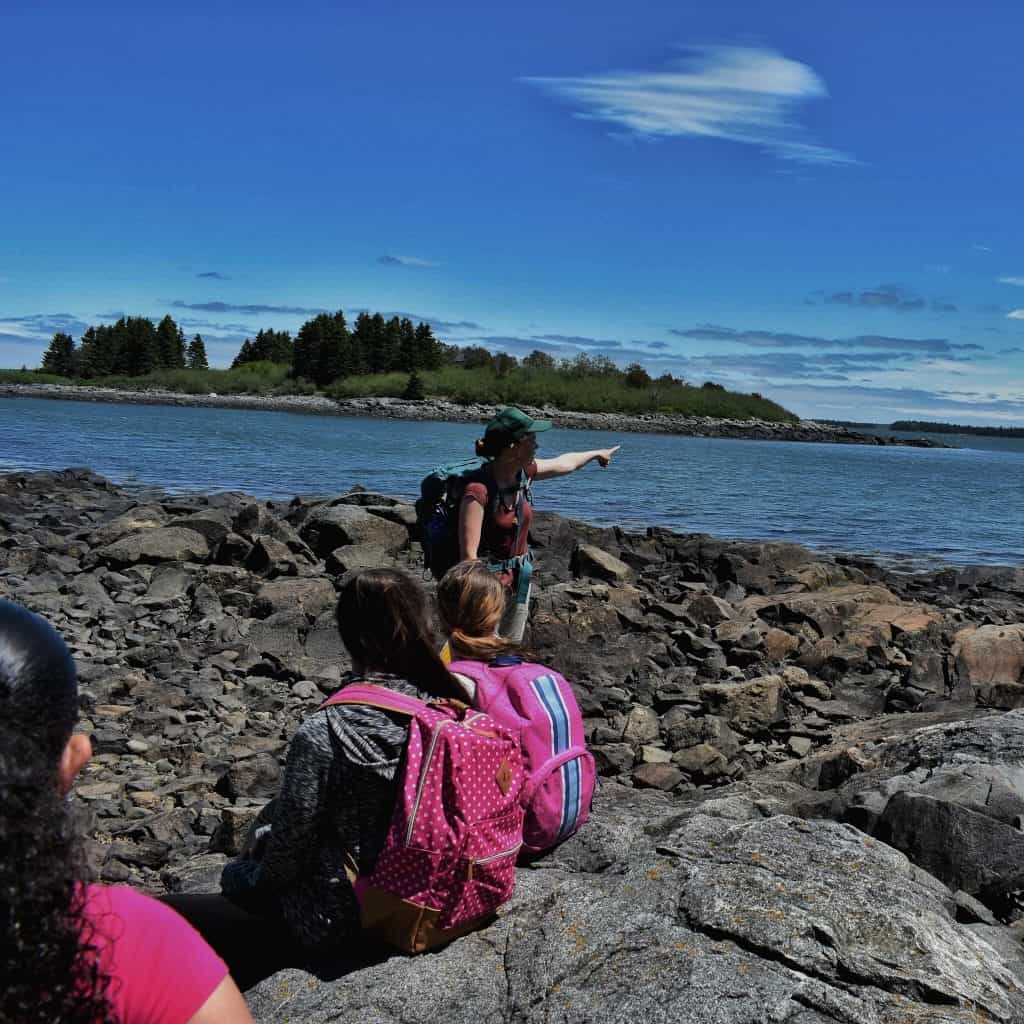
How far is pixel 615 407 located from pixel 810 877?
131 meters

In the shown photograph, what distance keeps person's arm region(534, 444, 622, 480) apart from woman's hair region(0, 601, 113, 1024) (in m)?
5.07

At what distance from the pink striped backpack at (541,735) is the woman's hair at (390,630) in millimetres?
471

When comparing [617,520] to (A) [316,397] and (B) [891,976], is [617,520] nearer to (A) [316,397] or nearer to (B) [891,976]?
(B) [891,976]

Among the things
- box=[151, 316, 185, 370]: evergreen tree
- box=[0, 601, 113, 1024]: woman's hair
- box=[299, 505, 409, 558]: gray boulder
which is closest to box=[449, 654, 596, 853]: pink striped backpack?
box=[0, 601, 113, 1024]: woman's hair

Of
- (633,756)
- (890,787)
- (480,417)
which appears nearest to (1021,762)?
(890,787)

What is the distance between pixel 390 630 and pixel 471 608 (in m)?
1.02

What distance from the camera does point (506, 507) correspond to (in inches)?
254

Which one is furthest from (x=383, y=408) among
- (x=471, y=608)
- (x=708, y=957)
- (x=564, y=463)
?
(x=708, y=957)

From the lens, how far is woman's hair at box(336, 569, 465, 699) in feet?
12.2

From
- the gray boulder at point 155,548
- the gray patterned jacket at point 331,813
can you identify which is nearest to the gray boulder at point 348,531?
the gray boulder at point 155,548

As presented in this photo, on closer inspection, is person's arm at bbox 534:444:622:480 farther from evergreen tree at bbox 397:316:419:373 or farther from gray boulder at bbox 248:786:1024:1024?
evergreen tree at bbox 397:316:419:373

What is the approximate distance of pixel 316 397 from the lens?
122 meters

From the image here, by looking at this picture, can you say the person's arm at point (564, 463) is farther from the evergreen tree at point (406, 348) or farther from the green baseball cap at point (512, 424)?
the evergreen tree at point (406, 348)

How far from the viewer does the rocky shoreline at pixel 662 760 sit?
10.9 feet
